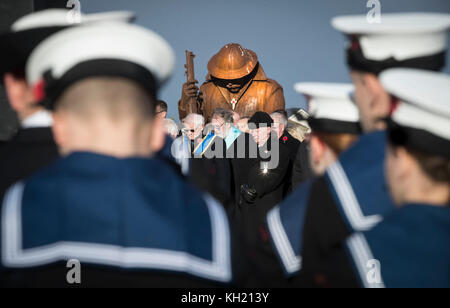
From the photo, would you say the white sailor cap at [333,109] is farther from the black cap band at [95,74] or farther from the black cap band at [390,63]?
the black cap band at [95,74]

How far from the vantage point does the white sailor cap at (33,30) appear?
1555 millimetres

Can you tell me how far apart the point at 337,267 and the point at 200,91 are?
8484mm

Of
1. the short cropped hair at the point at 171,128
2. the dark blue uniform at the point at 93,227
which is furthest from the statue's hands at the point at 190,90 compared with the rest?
the dark blue uniform at the point at 93,227

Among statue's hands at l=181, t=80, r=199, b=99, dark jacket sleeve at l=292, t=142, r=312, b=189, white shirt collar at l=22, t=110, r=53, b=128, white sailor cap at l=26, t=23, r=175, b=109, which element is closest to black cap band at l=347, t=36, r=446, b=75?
white sailor cap at l=26, t=23, r=175, b=109

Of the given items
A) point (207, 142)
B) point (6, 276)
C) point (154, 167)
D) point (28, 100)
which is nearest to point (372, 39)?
point (154, 167)

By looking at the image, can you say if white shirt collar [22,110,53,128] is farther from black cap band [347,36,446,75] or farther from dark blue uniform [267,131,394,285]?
black cap band [347,36,446,75]

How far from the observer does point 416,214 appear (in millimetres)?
1332

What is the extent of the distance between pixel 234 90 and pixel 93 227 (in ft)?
27.1

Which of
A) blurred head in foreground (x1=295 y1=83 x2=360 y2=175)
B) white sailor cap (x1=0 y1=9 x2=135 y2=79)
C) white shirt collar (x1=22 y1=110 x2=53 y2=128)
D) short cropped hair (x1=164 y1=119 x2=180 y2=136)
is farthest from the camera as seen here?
short cropped hair (x1=164 y1=119 x2=180 y2=136)

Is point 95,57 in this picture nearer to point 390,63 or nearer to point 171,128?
point 390,63

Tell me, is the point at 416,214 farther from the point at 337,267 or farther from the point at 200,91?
the point at 200,91

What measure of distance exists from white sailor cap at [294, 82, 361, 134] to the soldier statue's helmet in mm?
7230

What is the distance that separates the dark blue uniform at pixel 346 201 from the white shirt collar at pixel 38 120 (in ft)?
3.79

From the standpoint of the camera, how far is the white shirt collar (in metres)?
1.80
